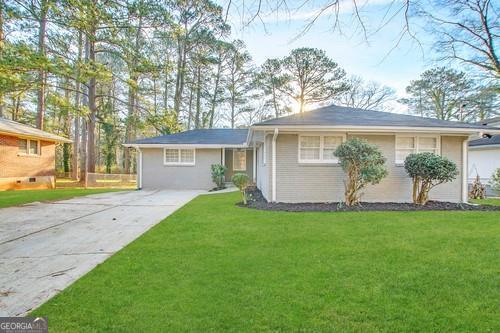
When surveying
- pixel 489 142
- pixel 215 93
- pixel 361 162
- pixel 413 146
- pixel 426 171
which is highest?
pixel 215 93

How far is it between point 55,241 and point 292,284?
4.45 metres

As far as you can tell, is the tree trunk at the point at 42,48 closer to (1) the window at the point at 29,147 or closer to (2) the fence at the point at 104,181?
(1) the window at the point at 29,147

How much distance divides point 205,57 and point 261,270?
22666mm

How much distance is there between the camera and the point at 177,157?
598 inches

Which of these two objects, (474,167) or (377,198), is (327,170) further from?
(474,167)

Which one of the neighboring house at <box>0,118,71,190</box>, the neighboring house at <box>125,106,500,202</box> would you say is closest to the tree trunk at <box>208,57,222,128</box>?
the neighboring house at <box>0,118,71,190</box>

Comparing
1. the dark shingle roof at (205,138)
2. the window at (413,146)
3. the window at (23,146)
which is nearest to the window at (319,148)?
the window at (413,146)

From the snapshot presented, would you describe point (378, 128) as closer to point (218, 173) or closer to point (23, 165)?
point (218, 173)

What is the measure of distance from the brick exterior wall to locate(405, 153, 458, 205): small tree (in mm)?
19448

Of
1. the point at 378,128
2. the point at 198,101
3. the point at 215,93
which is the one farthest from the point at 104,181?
the point at 378,128

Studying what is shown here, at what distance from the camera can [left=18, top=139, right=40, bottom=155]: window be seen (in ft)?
54.8

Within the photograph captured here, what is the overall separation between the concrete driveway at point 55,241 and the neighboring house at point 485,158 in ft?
59.4

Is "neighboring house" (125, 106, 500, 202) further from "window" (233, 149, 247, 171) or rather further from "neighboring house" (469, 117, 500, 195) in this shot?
"neighboring house" (469, 117, 500, 195)

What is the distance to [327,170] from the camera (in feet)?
30.2
